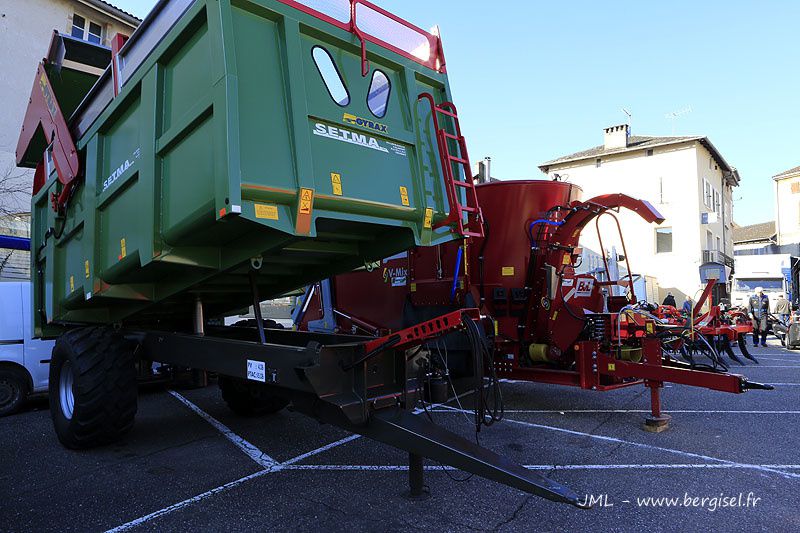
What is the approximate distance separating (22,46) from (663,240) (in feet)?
106

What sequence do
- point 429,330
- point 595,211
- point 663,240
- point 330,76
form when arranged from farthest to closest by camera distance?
point 663,240 < point 595,211 < point 330,76 < point 429,330

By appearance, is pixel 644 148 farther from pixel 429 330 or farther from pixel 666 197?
pixel 429 330

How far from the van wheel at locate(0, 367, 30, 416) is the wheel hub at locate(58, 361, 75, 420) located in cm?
190

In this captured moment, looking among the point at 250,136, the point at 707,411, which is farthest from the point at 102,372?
the point at 707,411

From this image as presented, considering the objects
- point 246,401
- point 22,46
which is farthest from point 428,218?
point 22,46

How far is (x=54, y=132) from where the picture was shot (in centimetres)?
541

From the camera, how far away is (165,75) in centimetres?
377

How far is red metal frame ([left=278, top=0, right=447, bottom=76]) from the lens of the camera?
3.62 m

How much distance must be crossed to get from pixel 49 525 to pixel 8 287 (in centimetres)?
Result: 461

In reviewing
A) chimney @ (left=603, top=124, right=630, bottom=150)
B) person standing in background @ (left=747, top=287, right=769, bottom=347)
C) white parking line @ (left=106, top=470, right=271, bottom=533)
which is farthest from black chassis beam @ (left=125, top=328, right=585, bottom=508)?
chimney @ (left=603, top=124, right=630, bottom=150)

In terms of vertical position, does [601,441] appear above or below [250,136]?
below

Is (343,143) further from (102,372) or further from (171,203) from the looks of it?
(102,372)

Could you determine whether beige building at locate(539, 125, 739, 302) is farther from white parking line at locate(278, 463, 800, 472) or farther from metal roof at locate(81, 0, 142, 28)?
white parking line at locate(278, 463, 800, 472)

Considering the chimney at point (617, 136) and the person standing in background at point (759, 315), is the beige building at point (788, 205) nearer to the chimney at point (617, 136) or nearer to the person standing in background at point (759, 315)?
the chimney at point (617, 136)
